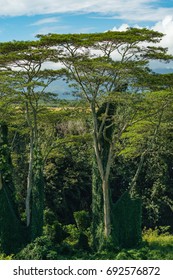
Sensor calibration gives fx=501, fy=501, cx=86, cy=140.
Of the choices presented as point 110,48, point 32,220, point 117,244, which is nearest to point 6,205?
point 32,220

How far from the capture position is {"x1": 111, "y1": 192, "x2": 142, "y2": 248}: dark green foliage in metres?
17.3

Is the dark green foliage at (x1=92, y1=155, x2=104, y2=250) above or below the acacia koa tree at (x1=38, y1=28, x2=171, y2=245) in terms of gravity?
below

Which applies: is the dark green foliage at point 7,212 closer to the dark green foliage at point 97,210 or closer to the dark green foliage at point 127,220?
the dark green foliage at point 97,210

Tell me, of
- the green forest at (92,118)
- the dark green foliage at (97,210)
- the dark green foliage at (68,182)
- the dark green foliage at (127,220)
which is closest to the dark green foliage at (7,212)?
the green forest at (92,118)

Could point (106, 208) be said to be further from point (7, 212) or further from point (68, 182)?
point (68, 182)

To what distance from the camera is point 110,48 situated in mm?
15781

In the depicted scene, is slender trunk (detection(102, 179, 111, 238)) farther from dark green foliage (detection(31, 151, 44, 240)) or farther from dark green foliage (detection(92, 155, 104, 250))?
dark green foliage (detection(31, 151, 44, 240))

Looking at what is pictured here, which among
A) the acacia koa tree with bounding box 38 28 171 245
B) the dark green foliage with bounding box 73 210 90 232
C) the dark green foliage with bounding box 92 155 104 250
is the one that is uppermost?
the acacia koa tree with bounding box 38 28 171 245

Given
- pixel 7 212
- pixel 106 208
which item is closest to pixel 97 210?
pixel 106 208

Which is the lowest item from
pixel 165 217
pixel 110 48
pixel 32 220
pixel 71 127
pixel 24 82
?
pixel 165 217

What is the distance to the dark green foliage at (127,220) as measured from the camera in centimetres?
1733

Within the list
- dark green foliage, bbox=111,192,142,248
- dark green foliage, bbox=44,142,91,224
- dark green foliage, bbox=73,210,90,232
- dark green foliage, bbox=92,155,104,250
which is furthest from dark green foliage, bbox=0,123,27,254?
dark green foliage, bbox=44,142,91,224
